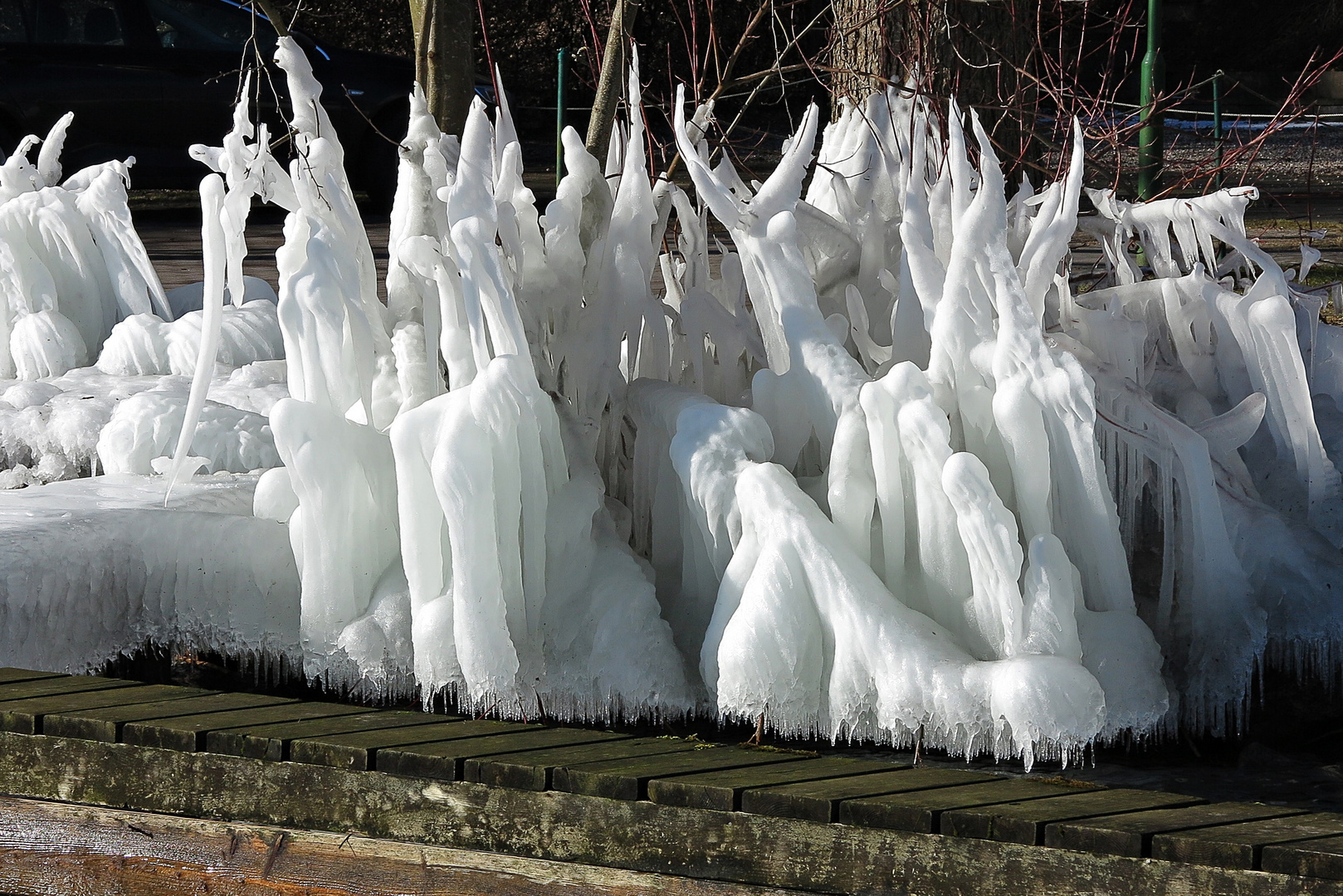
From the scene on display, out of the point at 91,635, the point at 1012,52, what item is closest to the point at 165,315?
the point at 91,635

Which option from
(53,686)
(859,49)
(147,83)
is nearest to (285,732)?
(53,686)

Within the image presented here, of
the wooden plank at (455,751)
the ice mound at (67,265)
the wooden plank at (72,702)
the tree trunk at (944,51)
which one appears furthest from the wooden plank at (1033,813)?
the ice mound at (67,265)

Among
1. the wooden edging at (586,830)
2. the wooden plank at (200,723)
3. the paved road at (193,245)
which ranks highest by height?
the paved road at (193,245)

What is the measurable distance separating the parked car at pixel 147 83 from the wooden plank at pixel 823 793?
9.17m

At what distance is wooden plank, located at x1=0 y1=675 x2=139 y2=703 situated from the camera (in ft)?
9.87

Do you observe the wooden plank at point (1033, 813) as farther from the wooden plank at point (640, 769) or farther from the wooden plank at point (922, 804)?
the wooden plank at point (640, 769)

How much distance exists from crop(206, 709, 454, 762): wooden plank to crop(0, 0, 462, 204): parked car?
28.6 ft

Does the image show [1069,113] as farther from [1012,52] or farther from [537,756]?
[537,756]

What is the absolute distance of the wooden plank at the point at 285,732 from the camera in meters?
2.74

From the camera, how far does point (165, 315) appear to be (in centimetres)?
657

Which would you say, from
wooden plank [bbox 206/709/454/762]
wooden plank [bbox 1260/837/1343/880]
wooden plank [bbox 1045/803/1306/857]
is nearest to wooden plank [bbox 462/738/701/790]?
wooden plank [bbox 206/709/454/762]

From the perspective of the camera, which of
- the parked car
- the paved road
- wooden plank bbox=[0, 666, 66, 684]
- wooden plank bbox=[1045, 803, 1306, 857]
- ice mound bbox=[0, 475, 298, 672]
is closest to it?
wooden plank bbox=[1045, 803, 1306, 857]

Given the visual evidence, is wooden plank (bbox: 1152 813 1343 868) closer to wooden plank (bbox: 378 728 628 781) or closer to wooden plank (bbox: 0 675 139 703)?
wooden plank (bbox: 378 728 628 781)

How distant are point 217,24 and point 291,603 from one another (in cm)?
857
